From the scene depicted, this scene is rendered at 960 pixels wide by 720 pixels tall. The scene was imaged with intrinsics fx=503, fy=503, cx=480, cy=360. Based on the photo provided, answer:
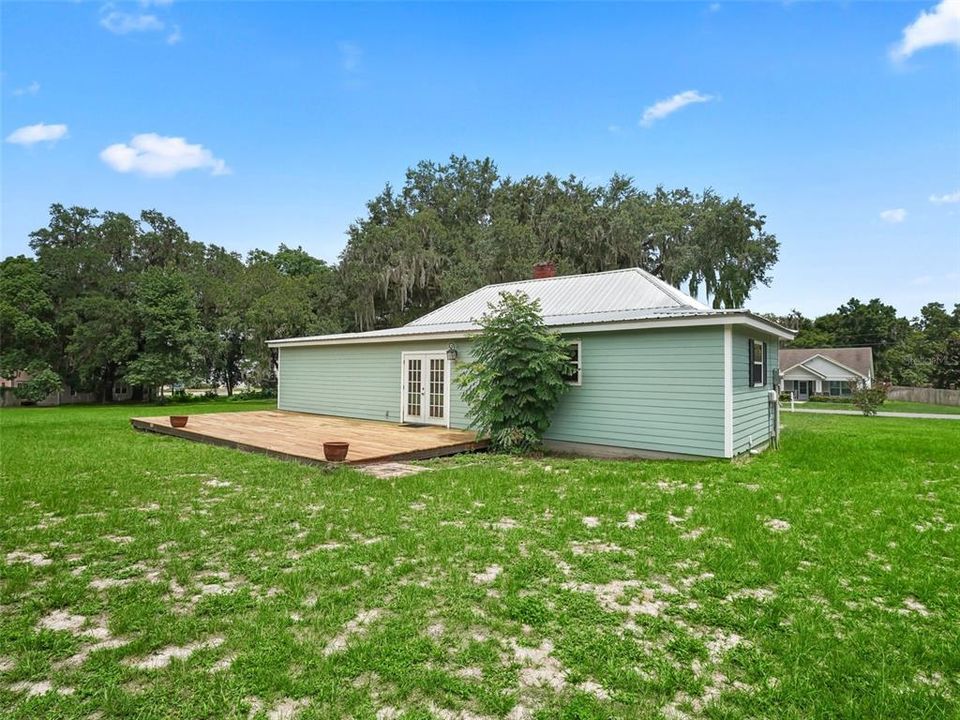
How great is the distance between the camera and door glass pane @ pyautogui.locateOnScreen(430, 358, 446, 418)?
11.0 metres

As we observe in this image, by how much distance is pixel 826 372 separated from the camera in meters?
36.8

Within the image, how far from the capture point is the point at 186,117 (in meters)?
15.1

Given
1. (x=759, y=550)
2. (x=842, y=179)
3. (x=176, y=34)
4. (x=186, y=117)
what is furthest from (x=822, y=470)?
(x=186, y=117)

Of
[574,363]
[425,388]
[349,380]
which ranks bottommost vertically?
[425,388]

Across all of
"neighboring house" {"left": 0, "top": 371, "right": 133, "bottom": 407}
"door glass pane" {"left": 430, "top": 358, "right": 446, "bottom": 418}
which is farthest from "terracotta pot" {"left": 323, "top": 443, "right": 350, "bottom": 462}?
"neighboring house" {"left": 0, "top": 371, "right": 133, "bottom": 407}

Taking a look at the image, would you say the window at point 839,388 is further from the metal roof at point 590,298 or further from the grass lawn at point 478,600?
the grass lawn at point 478,600

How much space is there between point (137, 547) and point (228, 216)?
20.2m

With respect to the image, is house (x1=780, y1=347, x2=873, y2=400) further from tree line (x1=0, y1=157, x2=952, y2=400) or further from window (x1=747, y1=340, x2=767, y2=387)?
window (x1=747, y1=340, x2=767, y2=387)

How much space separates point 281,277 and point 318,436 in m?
19.4

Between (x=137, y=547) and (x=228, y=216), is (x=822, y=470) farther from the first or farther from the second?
(x=228, y=216)

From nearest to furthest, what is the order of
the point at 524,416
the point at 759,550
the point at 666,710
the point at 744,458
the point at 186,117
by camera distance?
the point at 666,710, the point at 759,550, the point at 744,458, the point at 524,416, the point at 186,117

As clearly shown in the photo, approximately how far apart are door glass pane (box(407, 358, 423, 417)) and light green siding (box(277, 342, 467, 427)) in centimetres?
33

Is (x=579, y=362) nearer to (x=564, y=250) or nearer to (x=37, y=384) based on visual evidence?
(x=564, y=250)

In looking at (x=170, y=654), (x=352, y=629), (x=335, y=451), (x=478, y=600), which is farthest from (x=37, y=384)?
(x=478, y=600)
